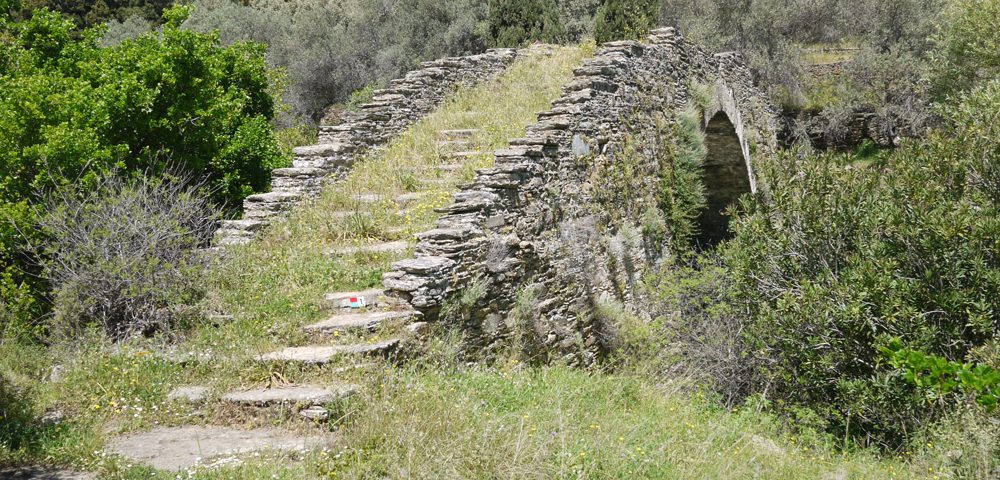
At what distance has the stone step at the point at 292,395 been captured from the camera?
577 cm

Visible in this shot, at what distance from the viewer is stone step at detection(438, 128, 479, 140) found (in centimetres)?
1189

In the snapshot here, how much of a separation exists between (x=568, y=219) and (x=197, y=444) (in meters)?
5.54

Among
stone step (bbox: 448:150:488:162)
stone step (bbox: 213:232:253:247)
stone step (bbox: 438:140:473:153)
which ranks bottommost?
stone step (bbox: 213:232:253:247)

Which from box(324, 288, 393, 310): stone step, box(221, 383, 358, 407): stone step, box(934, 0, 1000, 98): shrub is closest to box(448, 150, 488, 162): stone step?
box(324, 288, 393, 310): stone step

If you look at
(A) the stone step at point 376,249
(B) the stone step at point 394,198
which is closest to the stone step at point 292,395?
(A) the stone step at point 376,249

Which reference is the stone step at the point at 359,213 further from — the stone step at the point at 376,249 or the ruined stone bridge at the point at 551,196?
the ruined stone bridge at the point at 551,196

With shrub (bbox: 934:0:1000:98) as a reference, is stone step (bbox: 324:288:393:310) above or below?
below

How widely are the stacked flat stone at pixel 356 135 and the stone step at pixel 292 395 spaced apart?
341 cm

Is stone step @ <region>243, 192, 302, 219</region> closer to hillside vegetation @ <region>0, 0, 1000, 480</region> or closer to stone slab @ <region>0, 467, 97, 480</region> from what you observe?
hillside vegetation @ <region>0, 0, 1000, 480</region>

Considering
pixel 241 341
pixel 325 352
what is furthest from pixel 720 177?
pixel 241 341

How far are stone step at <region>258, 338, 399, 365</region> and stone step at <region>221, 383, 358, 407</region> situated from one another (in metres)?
0.29

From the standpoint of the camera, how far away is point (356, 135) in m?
12.0

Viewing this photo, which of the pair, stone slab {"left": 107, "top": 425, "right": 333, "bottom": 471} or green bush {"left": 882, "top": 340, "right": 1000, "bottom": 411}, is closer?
stone slab {"left": 107, "top": 425, "right": 333, "bottom": 471}

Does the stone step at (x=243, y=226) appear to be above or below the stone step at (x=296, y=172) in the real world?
below
